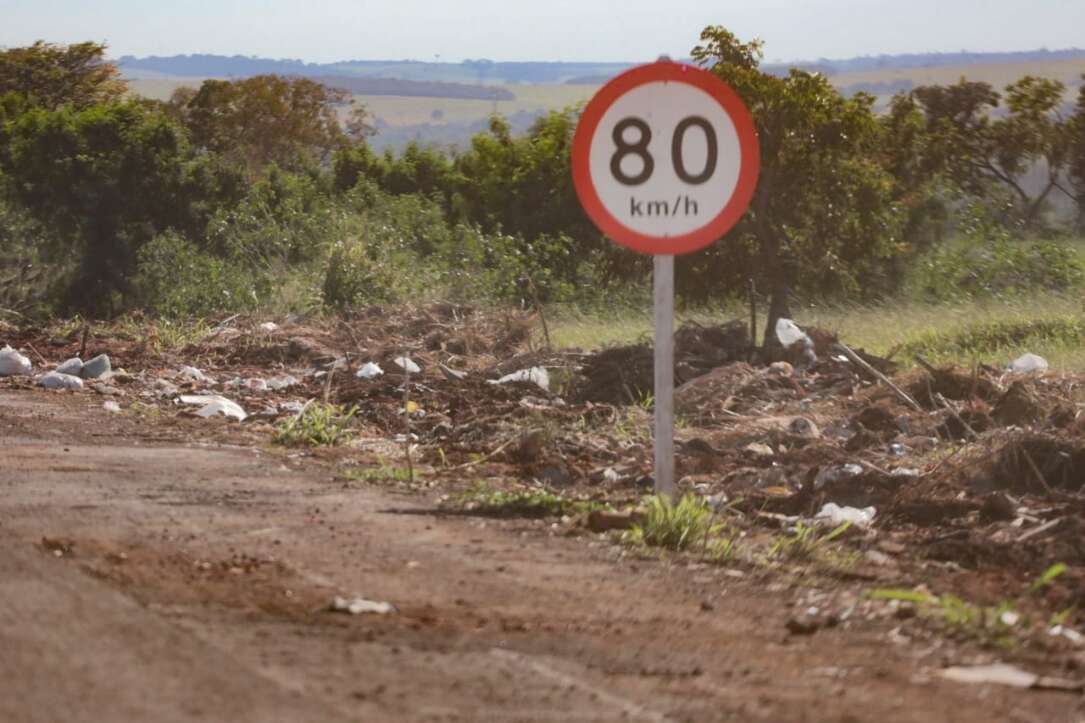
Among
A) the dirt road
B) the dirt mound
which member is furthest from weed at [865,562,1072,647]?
the dirt mound

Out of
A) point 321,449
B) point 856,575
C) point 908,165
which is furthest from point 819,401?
point 908,165

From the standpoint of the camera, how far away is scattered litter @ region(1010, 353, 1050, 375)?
13.5m

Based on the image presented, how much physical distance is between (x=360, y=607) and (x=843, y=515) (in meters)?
3.20

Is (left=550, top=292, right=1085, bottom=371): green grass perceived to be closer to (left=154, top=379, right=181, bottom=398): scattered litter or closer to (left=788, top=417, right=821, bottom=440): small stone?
(left=788, top=417, right=821, bottom=440): small stone

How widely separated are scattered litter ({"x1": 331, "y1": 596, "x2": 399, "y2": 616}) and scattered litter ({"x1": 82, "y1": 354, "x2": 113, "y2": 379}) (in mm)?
9331

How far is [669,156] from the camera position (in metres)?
7.92

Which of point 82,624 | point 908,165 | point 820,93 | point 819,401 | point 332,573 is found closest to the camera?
point 82,624

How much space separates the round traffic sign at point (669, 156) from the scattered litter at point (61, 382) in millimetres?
7690

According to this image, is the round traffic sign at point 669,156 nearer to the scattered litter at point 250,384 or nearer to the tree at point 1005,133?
the scattered litter at point 250,384

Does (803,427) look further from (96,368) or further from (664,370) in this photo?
(96,368)

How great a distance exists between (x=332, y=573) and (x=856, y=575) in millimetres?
2029

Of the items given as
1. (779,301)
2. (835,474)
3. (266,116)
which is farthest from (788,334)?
(266,116)

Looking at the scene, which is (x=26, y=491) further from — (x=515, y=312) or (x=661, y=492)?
(x=515, y=312)

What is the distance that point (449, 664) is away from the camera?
17.6 feet
